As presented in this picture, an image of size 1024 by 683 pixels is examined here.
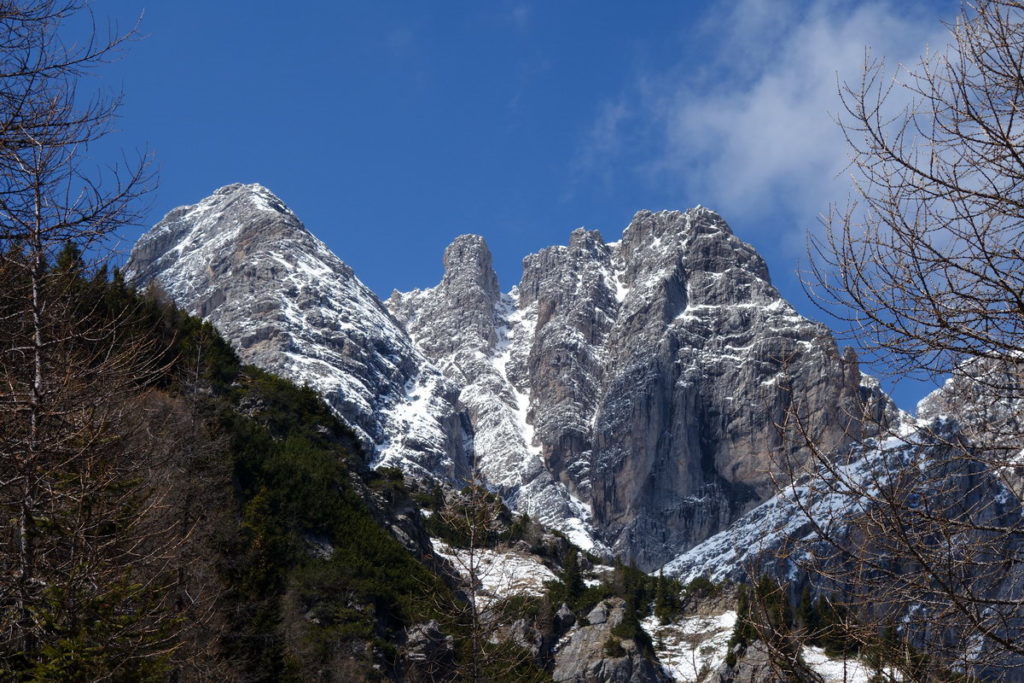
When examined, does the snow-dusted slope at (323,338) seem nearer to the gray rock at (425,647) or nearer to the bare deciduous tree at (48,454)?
the gray rock at (425,647)

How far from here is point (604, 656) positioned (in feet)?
210

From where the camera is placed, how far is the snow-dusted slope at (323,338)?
164625mm

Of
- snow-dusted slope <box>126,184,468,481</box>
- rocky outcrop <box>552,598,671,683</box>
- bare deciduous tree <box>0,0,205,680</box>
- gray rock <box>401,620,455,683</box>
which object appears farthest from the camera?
snow-dusted slope <box>126,184,468,481</box>

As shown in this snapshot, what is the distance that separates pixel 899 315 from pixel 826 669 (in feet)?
182

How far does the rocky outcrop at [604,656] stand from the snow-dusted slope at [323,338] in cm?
8897

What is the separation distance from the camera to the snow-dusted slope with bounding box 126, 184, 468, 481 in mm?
164625

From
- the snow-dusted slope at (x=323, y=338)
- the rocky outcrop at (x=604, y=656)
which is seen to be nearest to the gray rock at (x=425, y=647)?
the rocky outcrop at (x=604, y=656)

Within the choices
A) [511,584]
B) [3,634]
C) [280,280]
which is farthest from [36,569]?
[280,280]

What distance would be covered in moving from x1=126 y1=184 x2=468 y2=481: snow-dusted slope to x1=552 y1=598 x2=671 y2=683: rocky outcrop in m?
89.0

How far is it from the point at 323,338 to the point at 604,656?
389ft

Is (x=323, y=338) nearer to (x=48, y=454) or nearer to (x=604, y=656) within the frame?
(x=604, y=656)

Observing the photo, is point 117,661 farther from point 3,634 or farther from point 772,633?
point 772,633

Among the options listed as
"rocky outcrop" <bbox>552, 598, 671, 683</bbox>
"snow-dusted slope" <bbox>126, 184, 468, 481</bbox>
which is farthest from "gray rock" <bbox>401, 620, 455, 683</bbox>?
"snow-dusted slope" <bbox>126, 184, 468, 481</bbox>

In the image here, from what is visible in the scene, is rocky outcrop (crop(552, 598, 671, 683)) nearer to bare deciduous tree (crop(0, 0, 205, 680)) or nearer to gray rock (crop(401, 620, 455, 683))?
gray rock (crop(401, 620, 455, 683))
